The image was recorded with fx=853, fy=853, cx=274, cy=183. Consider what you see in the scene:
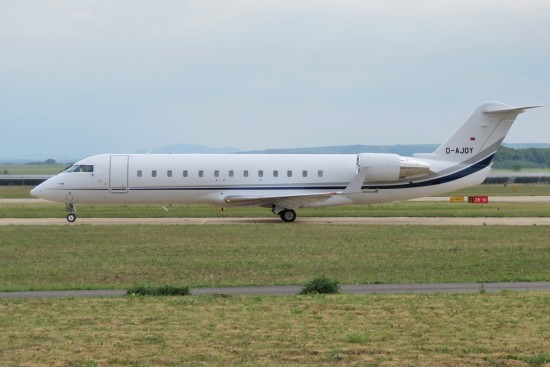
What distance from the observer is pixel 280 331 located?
1306cm

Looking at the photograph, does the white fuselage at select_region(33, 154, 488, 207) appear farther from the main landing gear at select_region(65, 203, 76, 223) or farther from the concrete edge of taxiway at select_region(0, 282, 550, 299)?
the concrete edge of taxiway at select_region(0, 282, 550, 299)

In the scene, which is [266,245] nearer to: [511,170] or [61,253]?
[61,253]

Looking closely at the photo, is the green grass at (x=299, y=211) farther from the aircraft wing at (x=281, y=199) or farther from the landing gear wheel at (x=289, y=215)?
the aircraft wing at (x=281, y=199)

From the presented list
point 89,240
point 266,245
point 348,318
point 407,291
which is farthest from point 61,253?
point 348,318

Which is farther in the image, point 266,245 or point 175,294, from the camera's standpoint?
point 266,245

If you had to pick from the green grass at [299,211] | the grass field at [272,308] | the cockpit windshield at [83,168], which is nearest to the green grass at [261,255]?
the grass field at [272,308]

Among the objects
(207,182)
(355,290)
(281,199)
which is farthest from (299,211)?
(355,290)

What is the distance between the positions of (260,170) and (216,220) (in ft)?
11.2

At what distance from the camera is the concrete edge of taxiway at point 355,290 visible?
17.8 meters

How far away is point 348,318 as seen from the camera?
1420 cm

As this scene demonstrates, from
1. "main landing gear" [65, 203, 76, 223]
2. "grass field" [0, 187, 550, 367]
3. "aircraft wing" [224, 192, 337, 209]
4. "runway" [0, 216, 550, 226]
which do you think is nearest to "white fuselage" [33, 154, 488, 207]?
"aircraft wing" [224, 192, 337, 209]

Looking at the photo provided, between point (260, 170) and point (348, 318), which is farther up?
point (260, 170)

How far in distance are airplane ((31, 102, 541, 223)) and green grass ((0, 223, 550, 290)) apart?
4.14 m

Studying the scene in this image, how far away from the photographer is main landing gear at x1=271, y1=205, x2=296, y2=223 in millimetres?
40831
